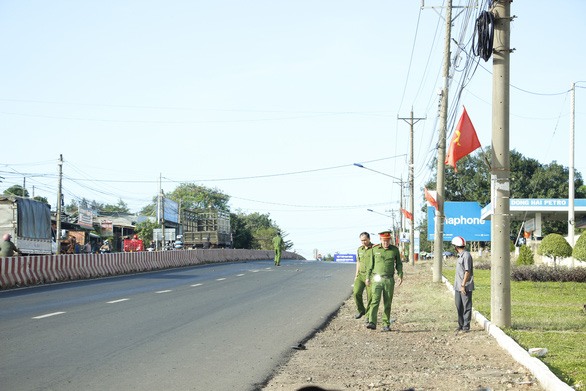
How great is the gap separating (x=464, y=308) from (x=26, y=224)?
1010 inches

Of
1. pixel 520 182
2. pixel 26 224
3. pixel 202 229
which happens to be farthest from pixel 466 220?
pixel 26 224

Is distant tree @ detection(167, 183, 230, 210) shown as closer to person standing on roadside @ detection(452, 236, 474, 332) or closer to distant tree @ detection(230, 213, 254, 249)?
distant tree @ detection(230, 213, 254, 249)

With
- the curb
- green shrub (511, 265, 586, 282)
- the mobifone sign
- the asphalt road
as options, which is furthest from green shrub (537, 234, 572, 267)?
the mobifone sign

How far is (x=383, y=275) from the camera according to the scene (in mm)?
11680

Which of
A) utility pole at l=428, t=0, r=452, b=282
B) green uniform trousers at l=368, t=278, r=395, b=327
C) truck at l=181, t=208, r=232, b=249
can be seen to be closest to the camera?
green uniform trousers at l=368, t=278, r=395, b=327

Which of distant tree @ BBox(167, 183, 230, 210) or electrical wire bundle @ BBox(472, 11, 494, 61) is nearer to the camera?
electrical wire bundle @ BBox(472, 11, 494, 61)

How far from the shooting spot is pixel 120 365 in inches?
316

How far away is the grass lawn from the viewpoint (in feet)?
25.0

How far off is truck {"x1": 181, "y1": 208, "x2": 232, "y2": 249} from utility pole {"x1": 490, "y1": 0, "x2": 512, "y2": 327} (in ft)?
146

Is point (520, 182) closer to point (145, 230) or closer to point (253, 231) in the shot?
point (145, 230)

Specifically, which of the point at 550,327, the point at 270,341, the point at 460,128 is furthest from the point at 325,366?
the point at 460,128

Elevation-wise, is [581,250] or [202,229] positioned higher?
[202,229]

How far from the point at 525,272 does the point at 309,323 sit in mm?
14126

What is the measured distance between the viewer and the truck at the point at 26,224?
1163 inches
